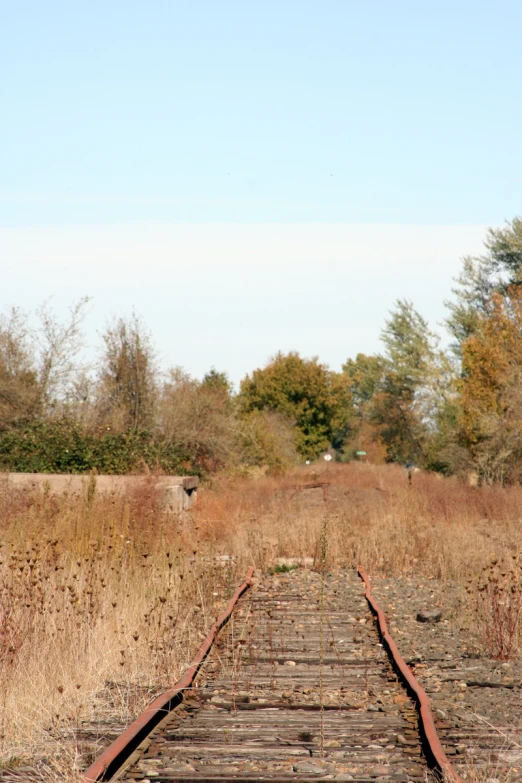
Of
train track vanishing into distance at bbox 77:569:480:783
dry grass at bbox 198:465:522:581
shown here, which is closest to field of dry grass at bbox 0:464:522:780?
dry grass at bbox 198:465:522:581

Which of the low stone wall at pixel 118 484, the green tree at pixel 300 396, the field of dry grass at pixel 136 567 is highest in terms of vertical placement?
the green tree at pixel 300 396

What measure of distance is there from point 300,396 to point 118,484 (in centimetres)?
5634

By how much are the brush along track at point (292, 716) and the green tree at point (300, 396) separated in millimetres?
60676

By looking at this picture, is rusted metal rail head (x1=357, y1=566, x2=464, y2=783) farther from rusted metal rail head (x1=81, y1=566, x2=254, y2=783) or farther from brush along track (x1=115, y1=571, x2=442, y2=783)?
rusted metal rail head (x1=81, y1=566, x2=254, y2=783)

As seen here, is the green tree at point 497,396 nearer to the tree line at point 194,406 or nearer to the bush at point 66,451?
the tree line at point 194,406

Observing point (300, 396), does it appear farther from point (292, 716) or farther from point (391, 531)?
point (292, 716)

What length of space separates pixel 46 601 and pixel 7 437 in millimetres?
17638

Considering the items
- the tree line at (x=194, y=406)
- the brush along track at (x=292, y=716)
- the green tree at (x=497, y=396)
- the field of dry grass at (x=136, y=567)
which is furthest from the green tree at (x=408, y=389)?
the brush along track at (x=292, y=716)

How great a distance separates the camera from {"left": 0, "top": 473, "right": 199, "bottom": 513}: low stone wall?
16.3 metres

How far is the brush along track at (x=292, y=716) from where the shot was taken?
496cm

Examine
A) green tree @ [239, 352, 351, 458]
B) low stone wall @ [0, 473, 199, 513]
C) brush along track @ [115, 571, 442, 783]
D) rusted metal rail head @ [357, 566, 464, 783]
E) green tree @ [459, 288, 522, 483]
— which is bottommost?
brush along track @ [115, 571, 442, 783]

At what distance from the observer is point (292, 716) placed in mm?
6254

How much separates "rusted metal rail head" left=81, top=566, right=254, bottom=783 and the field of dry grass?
0.17 meters

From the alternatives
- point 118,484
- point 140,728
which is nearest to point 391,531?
point 118,484
